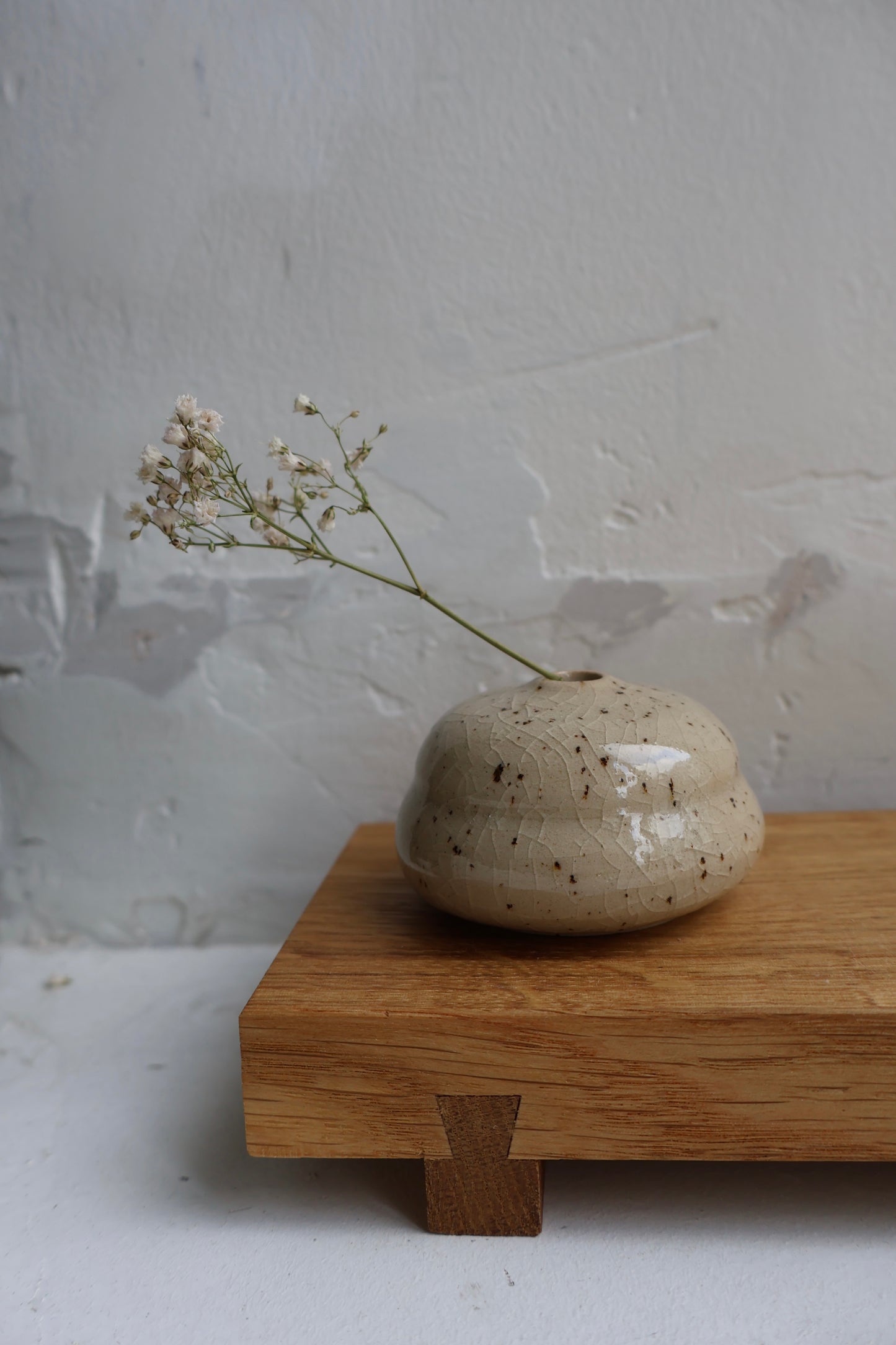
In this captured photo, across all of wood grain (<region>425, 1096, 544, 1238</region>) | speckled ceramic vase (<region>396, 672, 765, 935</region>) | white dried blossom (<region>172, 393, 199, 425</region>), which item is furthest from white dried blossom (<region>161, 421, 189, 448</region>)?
wood grain (<region>425, 1096, 544, 1238</region>)

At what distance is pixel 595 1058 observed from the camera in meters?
0.64

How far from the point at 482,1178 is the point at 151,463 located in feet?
1.89

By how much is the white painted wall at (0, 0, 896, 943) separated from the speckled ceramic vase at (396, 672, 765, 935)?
1.13 feet

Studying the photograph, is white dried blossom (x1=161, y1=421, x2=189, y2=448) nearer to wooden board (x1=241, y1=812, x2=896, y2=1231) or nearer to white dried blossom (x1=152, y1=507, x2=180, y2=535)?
white dried blossom (x1=152, y1=507, x2=180, y2=535)

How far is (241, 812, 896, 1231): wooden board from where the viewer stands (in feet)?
2.09

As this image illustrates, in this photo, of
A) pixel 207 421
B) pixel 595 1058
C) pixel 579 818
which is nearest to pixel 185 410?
pixel 207 421

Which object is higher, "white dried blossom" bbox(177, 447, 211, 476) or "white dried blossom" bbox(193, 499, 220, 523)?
"white dried blossom" bbox(177, 447, 211, 476)

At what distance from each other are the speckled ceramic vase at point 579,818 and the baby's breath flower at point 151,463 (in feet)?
1.01

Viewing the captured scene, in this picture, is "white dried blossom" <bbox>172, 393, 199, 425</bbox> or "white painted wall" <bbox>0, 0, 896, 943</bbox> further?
"white painted wall" <bbox>0, 0, 896, 943</bbox>

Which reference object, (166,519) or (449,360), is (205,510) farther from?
(449,360)

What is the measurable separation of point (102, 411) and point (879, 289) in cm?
88

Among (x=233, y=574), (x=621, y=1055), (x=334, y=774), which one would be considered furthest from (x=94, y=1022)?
(x=621, y=1055)

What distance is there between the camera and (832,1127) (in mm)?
644

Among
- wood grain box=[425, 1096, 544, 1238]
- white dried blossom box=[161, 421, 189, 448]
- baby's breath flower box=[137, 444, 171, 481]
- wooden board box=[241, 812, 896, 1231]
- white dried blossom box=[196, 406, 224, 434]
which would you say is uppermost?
white dried blossom box=[196, 406, 224, 434]
